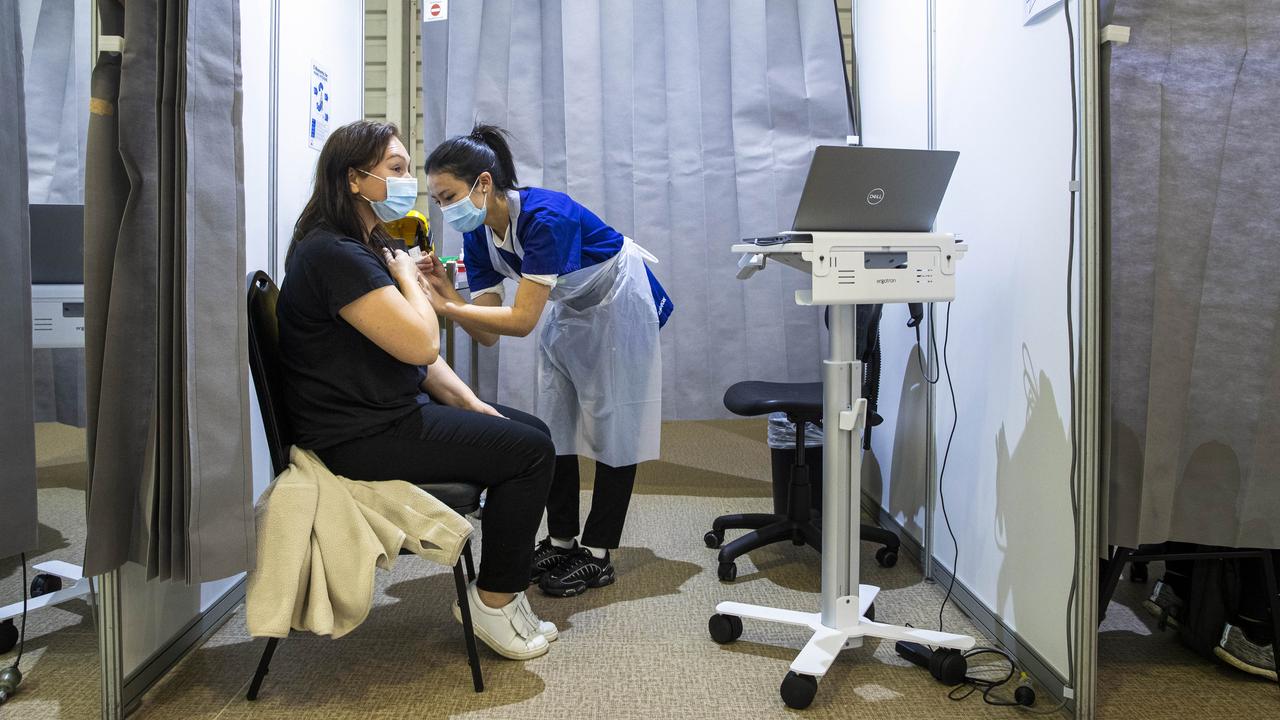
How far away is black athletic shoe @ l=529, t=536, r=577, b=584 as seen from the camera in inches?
104

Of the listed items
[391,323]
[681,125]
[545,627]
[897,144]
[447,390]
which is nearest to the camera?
[391,323]

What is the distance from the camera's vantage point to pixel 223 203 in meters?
1.78

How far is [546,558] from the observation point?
2.67 m

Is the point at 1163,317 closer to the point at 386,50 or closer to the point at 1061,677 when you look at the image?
the point at 1061,677

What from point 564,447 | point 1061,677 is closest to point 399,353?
point 564,447

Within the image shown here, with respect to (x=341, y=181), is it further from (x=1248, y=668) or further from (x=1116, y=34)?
(x=1248, y=668)

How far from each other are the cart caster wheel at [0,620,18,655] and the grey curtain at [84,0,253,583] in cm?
69

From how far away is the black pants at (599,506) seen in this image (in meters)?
2.68

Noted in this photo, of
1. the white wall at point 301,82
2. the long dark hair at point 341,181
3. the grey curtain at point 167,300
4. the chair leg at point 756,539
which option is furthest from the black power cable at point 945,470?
the white wall at point 301,82

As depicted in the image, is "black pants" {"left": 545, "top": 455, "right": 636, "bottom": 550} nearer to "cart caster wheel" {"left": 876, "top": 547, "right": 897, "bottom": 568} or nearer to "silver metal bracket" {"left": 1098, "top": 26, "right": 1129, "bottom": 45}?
"cart caster wheel" {"left": 876, "top": 547, "right": 897, "bottom": 568}

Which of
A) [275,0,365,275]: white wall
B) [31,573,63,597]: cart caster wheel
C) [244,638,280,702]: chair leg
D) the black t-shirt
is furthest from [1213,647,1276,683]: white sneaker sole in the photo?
[31,573,63,597]: cart caster wheel

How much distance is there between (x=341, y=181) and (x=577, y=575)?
1242mm

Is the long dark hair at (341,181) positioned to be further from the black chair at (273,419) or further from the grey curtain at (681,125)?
the grey curtain at (681,125)

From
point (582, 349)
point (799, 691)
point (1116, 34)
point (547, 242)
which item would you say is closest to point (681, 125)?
point (582, 349)
